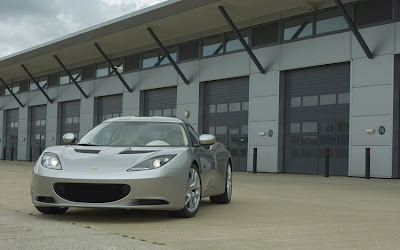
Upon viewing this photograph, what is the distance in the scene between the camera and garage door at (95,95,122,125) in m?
32.1

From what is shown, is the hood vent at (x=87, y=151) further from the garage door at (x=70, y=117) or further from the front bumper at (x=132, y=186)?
the garage door at (x=70, y=117)

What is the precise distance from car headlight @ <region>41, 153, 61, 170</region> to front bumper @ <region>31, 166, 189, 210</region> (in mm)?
82

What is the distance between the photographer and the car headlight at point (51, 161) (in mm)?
6546

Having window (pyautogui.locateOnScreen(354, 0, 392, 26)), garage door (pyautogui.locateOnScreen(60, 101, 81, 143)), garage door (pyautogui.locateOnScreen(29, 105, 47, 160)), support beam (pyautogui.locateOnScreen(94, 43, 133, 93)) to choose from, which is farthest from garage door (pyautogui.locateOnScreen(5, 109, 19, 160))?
window (pyautogui.locateOnScreen(354, 0, 392, 26))

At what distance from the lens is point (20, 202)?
8.43 meters

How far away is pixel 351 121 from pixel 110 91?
54.1 ft

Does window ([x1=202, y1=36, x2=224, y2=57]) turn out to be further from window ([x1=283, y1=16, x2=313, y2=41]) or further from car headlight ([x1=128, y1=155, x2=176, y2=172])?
car headlight ([x1=128, y1=155, x2=176, y2=172])

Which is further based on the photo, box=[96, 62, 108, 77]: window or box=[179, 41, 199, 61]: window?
box=[96, 62, 108, 77]: window

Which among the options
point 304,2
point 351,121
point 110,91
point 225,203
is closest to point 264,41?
point 304,2

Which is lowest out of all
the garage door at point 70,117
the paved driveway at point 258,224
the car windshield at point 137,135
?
the paved driveway at point 258,224

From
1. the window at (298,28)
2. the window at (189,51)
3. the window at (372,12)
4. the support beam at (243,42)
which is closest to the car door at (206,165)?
the window at (372,12)

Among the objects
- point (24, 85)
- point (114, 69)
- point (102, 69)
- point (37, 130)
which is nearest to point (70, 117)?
point (102, 69)

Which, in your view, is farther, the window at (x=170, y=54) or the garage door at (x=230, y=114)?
the window at (x=170, y=54)

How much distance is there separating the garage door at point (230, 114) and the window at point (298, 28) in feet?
9.09
